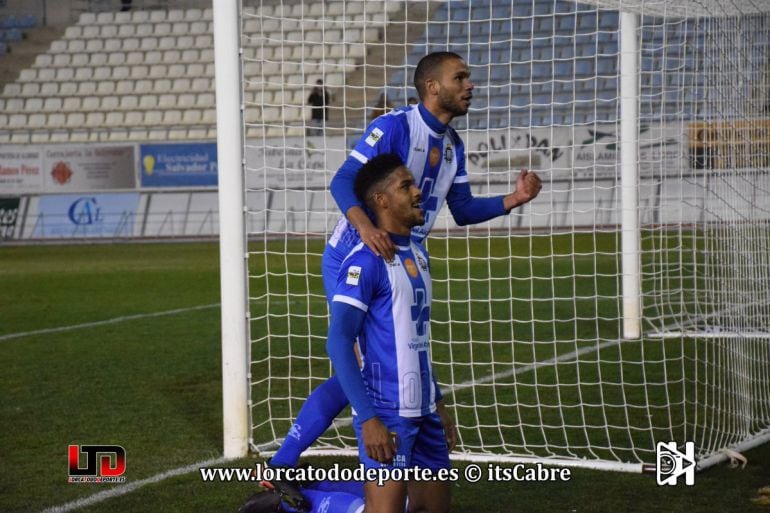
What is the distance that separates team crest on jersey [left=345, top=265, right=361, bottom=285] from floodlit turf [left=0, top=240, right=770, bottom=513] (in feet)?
5.91

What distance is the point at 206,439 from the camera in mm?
6531

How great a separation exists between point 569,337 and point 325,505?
6.55 meters

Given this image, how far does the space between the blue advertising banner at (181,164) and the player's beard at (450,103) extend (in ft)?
77.5

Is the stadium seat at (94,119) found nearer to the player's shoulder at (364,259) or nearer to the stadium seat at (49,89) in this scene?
the stadium seat at (49,89)

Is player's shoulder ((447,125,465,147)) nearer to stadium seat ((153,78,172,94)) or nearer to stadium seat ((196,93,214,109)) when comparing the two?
stadium seat ((196,93,214,109))

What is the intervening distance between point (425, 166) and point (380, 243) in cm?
109

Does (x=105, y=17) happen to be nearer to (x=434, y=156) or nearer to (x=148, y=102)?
(x=148, y=102)

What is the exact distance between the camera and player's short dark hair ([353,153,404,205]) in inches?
153

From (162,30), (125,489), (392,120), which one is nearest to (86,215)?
(162,30)

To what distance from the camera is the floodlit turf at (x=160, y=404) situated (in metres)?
5.23

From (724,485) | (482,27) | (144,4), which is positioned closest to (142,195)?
(144,4)

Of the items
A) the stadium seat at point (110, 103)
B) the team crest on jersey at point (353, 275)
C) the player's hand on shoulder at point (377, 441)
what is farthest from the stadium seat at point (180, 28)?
the player's hand on shoulder at point (377, 441)

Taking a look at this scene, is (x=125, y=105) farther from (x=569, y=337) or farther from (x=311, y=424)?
(x=311, y=424)

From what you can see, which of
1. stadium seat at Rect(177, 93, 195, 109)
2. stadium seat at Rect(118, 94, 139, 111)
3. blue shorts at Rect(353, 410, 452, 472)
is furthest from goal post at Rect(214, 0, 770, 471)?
stadium seat at Rect(118, 94, 139, 111)
